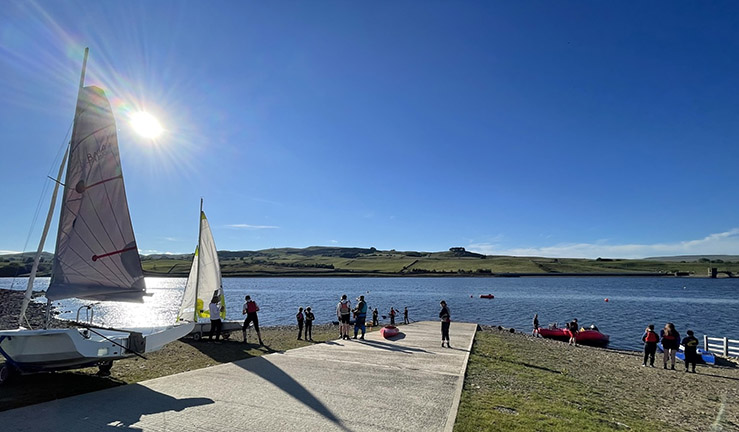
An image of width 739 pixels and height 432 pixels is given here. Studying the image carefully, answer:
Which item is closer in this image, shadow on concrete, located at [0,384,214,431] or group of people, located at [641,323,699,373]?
shadow on concrete, located at [0,384,214,431]

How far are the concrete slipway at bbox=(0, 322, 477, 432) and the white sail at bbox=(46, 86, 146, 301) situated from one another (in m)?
3.40

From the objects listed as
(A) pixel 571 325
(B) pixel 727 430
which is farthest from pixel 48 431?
(A) pixel 571 325

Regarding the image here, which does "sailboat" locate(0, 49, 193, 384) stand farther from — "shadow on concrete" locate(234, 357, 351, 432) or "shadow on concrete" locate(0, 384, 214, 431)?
"shadow on concrete" locate(234, 357, 351, 432)

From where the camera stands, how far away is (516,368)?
45.0ft

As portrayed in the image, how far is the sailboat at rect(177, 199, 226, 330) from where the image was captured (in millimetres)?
20516

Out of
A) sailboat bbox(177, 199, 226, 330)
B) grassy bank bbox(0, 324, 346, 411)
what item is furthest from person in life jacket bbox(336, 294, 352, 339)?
sailboat bbox(177, 199, 226, 330)

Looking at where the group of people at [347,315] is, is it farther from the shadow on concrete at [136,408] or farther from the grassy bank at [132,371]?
the shadow on concrete at [136,408]

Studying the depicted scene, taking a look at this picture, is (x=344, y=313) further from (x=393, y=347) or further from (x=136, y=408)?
(x=136, y=408)

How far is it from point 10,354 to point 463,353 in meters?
13.5

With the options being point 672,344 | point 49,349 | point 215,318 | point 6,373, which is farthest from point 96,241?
point 672,344

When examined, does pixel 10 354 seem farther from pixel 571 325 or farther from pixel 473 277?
pixel 473 277

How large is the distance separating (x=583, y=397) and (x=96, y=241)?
45.8ft

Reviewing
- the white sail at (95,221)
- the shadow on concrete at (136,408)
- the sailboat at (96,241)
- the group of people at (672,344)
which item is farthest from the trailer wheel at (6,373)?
the group of people at (672,344)

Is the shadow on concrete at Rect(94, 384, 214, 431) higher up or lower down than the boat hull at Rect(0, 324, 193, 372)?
lower down
